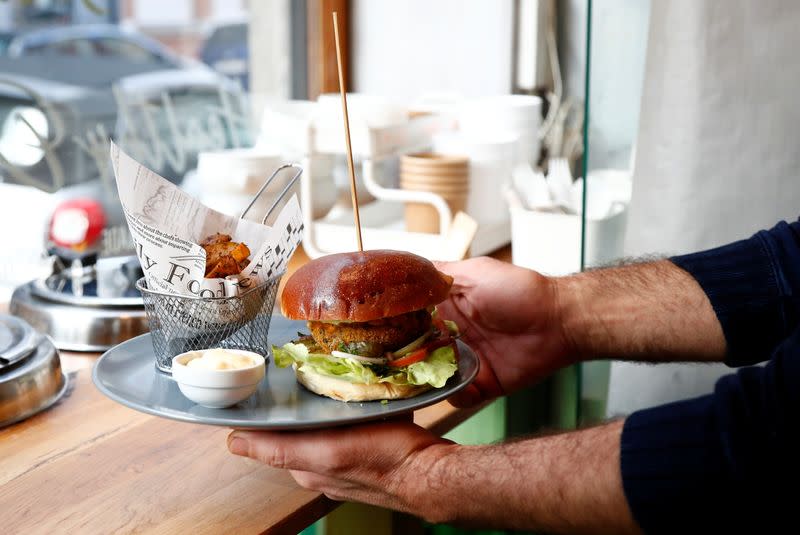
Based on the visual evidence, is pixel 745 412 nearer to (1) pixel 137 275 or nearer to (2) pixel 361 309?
(2) pixel 361 309

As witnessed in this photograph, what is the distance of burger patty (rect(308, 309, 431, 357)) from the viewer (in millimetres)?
1247

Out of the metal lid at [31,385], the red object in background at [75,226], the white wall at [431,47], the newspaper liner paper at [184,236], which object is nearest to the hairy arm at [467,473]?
the newspaper liner paper at [184,236]

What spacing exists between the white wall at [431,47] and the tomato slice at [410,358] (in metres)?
1.72

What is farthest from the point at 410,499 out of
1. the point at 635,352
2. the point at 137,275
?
the point at 137,275

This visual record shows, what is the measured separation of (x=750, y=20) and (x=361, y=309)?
3.21 feet

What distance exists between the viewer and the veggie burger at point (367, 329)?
1.18 metres

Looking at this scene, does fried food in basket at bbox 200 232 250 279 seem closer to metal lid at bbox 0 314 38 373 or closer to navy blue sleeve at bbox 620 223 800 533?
metal lid at bbox 0 314 38 373

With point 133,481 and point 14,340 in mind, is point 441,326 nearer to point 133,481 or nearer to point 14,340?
point 133,481

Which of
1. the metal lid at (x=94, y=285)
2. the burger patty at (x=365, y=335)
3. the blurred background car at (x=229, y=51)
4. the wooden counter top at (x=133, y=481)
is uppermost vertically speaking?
the blurred background car at (x=229, y=51)

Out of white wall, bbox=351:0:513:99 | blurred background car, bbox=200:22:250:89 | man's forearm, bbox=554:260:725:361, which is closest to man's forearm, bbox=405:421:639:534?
man's forearm, bbox=554:260:725:361

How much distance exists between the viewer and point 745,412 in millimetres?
940

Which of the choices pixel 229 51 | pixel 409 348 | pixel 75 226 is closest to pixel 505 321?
pixel 409 348

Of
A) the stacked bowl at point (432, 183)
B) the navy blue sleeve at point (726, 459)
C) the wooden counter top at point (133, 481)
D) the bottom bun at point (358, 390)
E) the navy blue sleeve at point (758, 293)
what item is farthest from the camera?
the stacked bowl at point (432, 183)

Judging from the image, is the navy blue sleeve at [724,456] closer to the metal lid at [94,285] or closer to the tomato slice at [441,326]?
the tomato slice at [441,326]
